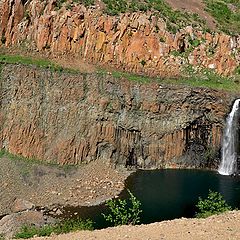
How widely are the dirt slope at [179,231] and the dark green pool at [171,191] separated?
8.80 m

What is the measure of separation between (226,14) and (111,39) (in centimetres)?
1684

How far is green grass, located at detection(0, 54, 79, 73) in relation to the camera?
35531mm

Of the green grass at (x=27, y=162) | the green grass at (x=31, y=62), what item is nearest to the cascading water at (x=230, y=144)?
the green grass at (x=27, y=162)

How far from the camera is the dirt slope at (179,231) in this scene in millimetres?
16516

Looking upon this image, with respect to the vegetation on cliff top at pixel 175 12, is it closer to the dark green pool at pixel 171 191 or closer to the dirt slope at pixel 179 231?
the dark green pool at pixel 171 191

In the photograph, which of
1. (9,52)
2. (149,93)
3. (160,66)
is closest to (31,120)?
(9,52)

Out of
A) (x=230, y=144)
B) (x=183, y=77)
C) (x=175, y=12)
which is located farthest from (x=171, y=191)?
(x=175, y=12)

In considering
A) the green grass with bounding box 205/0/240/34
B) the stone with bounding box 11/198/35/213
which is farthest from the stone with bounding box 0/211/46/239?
the green grass with bounding box 205/0/240/34

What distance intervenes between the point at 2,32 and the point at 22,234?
70.2 ft

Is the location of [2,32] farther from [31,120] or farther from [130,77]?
[130,77]

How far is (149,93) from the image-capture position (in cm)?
3753

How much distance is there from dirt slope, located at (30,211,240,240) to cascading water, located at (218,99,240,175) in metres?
19.7

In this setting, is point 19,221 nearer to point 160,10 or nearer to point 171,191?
point 171,191

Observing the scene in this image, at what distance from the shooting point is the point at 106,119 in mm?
36500
